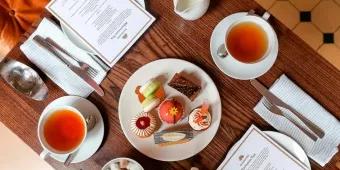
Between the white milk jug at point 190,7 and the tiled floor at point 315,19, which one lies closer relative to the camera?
the white milk jug at point 190,7

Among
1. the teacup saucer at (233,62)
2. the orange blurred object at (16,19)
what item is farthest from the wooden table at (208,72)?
the orange blurred object at (16,19)

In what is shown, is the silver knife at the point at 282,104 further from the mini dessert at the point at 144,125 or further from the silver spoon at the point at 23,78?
the silver spoon at the point at 23,78

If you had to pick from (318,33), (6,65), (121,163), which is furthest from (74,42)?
(318,33)

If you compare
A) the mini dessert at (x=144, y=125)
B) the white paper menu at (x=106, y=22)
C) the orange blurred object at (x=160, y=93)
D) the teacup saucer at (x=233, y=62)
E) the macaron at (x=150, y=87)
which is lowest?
the mini dessert at (x=144, y=125)

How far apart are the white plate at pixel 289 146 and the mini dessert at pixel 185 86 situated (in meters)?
0.14

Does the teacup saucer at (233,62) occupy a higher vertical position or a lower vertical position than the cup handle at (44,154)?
higher

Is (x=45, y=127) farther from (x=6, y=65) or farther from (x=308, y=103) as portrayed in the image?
(x=308, y=103)

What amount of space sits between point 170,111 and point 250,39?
0.23m

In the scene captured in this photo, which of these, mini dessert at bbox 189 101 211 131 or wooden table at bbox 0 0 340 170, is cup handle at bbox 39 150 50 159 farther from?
mini dessert at bbox 189 101 211 131

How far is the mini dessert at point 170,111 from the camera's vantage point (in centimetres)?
95

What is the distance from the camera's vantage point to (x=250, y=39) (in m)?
0.95

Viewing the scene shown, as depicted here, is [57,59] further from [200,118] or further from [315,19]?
[315,19]

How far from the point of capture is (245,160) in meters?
0.96

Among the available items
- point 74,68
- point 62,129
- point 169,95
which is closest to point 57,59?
point 74,68
